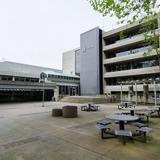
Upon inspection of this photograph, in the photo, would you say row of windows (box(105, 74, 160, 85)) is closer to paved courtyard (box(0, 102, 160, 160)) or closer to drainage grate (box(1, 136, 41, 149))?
paved courtyard (box(0, 102, 160, 160))

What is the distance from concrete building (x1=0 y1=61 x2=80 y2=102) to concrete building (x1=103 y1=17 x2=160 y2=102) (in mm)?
9720

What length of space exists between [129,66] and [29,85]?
20.4 metres

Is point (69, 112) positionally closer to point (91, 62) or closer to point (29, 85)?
point (29, 85)

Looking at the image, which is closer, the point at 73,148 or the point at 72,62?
the point at 73,148

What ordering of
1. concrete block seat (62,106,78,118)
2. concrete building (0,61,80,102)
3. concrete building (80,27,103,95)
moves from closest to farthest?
concrete block seat (62,106,78,118) → concrete building (0,61,80,102) → concrete building (80,27,103,95)

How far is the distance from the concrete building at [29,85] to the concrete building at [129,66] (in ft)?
31.9

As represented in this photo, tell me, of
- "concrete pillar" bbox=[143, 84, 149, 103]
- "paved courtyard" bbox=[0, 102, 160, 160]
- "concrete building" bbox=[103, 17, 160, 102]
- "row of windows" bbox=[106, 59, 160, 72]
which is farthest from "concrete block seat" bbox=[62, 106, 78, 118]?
"row of windows" bbox=[106, 59, 160, 72]

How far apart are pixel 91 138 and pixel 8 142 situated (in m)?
3.31

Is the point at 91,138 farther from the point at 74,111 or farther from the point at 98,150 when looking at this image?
the point at 74,111

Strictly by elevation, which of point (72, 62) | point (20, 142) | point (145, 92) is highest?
point (72, 62)

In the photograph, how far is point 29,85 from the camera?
2820 cm

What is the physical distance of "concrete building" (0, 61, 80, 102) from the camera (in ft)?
89.1

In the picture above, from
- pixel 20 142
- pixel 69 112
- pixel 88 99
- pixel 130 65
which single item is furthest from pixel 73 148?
pixel 130 65

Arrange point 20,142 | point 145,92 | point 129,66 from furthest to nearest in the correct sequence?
1. point 129,66
2. point 145,92
3. point 20,142
